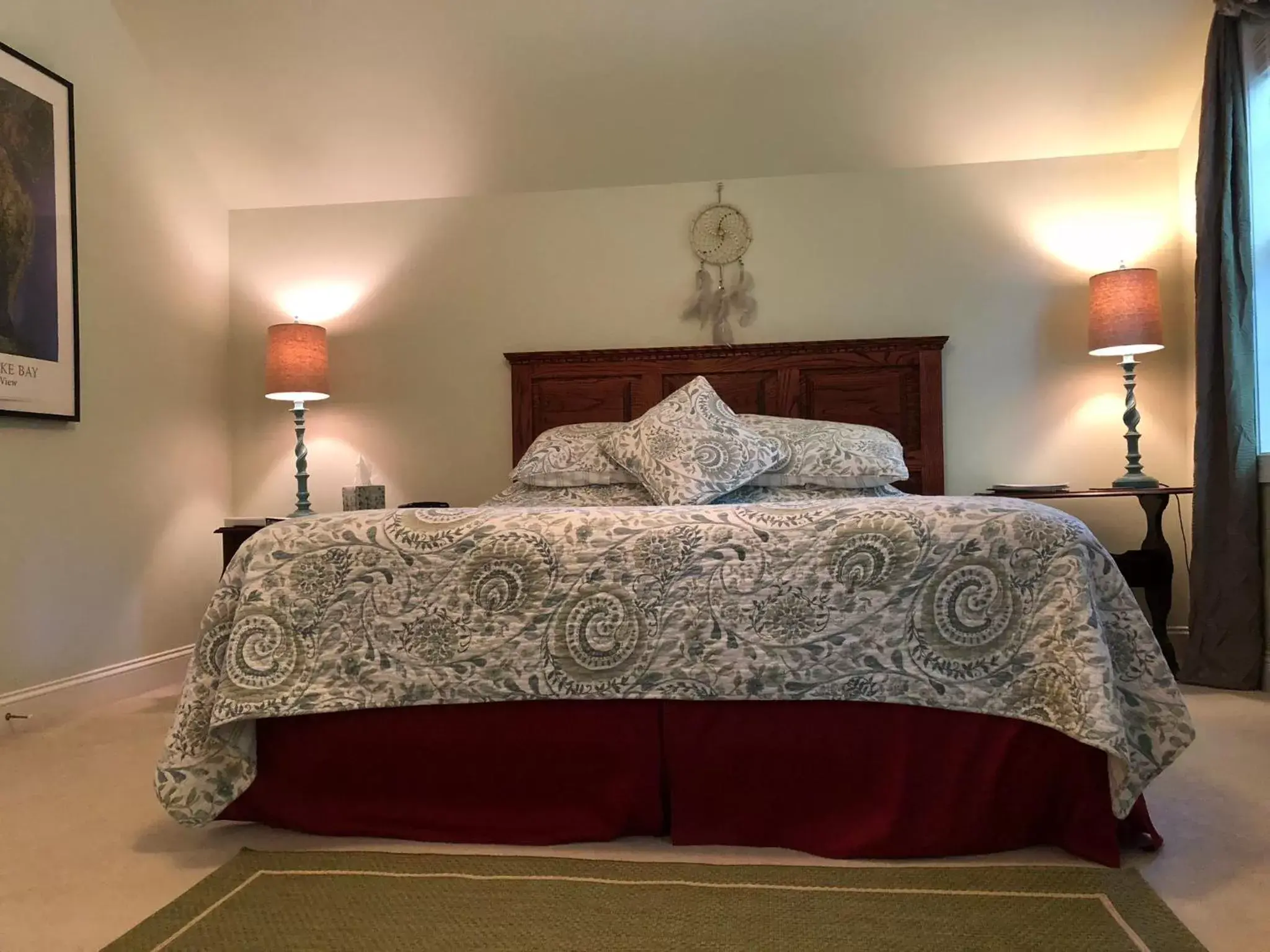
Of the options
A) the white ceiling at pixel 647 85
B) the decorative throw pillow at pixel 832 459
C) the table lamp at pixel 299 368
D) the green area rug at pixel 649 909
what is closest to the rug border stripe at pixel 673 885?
the green area rug at pixel 649 909

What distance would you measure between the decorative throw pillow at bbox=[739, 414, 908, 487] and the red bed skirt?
3.86 feet

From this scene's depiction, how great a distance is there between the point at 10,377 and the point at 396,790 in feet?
6.55

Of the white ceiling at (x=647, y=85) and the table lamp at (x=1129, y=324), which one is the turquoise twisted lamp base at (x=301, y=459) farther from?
the table lamp at (x=1129, y=324)

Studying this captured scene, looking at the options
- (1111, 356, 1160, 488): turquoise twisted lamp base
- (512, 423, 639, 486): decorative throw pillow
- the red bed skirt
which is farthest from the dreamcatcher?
the red bed skirt

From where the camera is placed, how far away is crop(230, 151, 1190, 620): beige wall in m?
3.48

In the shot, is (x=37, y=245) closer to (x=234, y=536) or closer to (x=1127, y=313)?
(x=234, y=536)

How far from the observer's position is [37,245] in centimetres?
281

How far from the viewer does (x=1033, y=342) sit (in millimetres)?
3514

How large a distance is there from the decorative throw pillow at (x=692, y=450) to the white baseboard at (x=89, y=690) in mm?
1970

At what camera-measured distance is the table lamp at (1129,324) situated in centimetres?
315

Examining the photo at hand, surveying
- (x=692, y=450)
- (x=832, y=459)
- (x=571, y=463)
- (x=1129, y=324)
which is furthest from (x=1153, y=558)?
(x=571, y=463)

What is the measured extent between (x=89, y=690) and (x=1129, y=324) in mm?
3932

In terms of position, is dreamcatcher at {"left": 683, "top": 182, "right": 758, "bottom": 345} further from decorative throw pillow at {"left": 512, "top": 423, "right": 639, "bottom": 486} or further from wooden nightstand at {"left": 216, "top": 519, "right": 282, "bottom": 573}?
wooden nightstand at {"left": 216, "top": 519, "right": 282, "bottom": 573}

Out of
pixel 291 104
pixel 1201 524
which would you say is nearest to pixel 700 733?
pixel 1201 524
